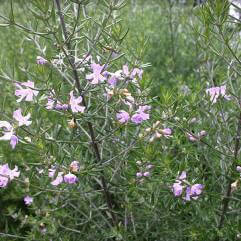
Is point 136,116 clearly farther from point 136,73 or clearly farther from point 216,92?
point 216,92

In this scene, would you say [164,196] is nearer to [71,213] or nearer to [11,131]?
[71,213]

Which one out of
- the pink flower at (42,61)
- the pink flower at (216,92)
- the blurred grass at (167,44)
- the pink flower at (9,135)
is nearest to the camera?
the pink flower at (9,135)

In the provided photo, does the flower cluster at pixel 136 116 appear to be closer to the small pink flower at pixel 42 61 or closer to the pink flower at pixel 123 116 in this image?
the pink flower at pixel 123 116

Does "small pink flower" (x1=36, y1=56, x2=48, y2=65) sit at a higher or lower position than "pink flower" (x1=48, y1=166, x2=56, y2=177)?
higher

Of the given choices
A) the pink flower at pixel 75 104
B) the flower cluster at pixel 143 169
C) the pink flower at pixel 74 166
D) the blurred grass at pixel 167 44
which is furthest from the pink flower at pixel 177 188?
the blurred grass at pixel 167 44

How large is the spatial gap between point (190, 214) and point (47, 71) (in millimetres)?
1102

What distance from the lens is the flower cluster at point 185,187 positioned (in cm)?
175

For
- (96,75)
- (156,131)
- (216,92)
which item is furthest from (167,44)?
(96,75)

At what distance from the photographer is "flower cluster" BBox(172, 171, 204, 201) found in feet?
5.73

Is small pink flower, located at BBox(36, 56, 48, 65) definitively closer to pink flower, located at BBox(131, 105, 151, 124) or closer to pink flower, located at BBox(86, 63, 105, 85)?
pink flower, located at BBox(86, 63, 105, 85)

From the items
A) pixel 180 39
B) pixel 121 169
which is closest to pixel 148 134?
pixel 121 169

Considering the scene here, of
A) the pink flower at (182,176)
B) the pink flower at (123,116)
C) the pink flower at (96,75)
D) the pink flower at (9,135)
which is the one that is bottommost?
the pink flower at (182,176)

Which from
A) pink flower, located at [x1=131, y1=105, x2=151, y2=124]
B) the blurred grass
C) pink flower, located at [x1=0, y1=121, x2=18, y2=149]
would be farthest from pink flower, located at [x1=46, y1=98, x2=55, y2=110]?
the blurred grass

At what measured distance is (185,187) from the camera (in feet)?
5.82
